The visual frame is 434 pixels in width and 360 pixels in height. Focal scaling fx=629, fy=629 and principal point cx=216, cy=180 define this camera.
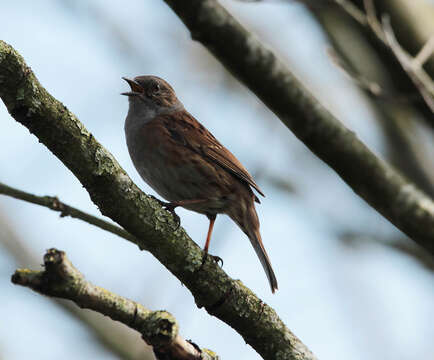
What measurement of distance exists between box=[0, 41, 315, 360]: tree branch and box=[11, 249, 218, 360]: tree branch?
0.57 metres

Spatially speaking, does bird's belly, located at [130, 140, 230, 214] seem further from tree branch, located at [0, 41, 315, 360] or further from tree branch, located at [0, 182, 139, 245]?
tree branch, located at [0, 182, 139, 245]

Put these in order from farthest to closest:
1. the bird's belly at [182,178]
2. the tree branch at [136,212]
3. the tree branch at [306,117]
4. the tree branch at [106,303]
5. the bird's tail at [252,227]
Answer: the bird's tail at [252,227]
the bird's belly at [182,178]
the tree branch at [306,117]
the tree branch at [136,212]
the tree branch at [106,303]

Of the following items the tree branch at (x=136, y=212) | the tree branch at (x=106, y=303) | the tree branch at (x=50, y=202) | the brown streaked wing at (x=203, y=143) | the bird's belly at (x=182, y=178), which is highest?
the brown streaked wing at (x=203, y=143)

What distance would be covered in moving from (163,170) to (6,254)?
320cm

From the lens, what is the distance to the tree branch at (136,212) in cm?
313

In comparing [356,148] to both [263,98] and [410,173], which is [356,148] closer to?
[263,98]

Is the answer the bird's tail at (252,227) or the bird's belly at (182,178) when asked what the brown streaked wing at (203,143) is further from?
the bird's tail at (252,227)

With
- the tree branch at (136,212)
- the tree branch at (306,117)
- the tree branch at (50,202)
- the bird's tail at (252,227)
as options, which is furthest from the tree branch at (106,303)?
the bird's tail at (252,227)

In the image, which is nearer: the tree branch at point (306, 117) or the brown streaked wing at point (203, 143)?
the tree branch at point (306, 117)

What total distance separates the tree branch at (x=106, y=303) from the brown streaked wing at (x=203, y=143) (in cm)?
288

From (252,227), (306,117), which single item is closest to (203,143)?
(252,227)

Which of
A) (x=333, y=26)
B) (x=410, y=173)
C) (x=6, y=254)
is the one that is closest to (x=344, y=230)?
(x=410, y=173)

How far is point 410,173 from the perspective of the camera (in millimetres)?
7488

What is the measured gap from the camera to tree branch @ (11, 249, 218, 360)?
2.79 m
